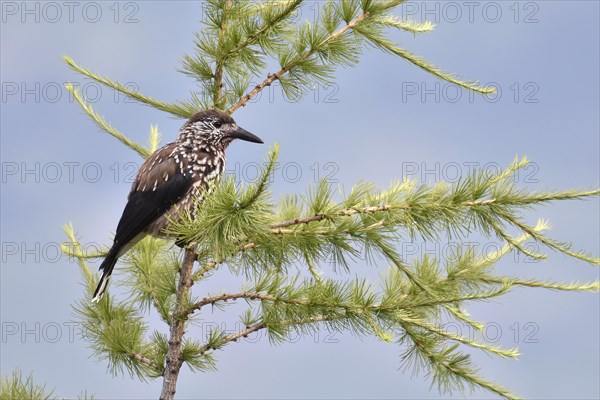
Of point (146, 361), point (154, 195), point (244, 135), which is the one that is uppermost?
point (244, 135)

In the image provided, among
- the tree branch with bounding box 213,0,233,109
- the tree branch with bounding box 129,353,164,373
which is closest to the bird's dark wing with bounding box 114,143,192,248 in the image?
the tree branch with bounding box 213,0,233,109

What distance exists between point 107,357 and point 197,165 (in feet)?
5.09

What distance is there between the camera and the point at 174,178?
5.94 meters

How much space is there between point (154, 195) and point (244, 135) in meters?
0.82

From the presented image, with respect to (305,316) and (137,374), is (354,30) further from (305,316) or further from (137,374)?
(137,374)

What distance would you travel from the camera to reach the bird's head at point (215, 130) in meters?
6.07

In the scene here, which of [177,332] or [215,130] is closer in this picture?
[177,332]

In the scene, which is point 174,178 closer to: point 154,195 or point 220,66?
point 154,195

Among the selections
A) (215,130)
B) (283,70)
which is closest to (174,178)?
(215,130)

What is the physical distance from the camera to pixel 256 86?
5.84m

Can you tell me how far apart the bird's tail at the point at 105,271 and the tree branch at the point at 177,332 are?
31.8 inches

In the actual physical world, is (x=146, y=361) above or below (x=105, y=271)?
below

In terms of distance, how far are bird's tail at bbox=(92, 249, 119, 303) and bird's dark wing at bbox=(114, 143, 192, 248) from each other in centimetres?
11

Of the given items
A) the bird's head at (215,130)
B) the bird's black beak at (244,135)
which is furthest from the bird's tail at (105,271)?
the bird's black beak at (244,135)
